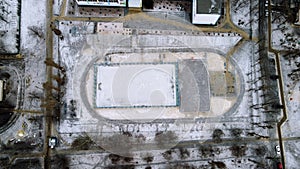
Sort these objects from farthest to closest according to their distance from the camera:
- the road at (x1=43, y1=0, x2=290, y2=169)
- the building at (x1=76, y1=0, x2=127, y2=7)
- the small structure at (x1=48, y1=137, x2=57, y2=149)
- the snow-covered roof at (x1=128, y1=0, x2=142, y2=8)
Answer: the snow-covered roof at (x1=128, y1=0, x2=142, y2=8)
the building at (x1=76, y1=0, x2=127, y2=7)
the road at (x1=43, y1=0, x2=290, y2=169)
the small structure at (x1=48, y1=137, x2=57, y2=149)

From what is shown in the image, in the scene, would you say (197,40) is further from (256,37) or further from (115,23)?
(115,23)

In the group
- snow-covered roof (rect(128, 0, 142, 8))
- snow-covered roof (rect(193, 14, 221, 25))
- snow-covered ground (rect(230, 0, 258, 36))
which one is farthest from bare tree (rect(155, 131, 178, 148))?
snow-covered ground (rect(230, 0, 258, 36))

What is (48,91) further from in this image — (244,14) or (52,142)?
(244,14)

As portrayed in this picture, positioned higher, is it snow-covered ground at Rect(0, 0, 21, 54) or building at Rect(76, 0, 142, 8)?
building at Rect(76, 0, 142, 8)

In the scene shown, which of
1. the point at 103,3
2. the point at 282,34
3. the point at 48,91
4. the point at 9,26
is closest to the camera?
the point at 48,91

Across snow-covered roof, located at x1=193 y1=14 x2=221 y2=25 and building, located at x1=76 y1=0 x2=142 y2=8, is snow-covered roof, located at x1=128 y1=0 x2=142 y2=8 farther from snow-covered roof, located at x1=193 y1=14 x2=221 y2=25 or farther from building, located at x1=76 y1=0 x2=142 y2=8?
snow-covered roof, located at x1=193 y1=14 x2=221 y2=25

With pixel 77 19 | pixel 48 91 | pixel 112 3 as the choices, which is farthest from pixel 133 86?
pixel 77 19

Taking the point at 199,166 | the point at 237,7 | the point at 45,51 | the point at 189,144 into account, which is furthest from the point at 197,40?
the point at 45,51
